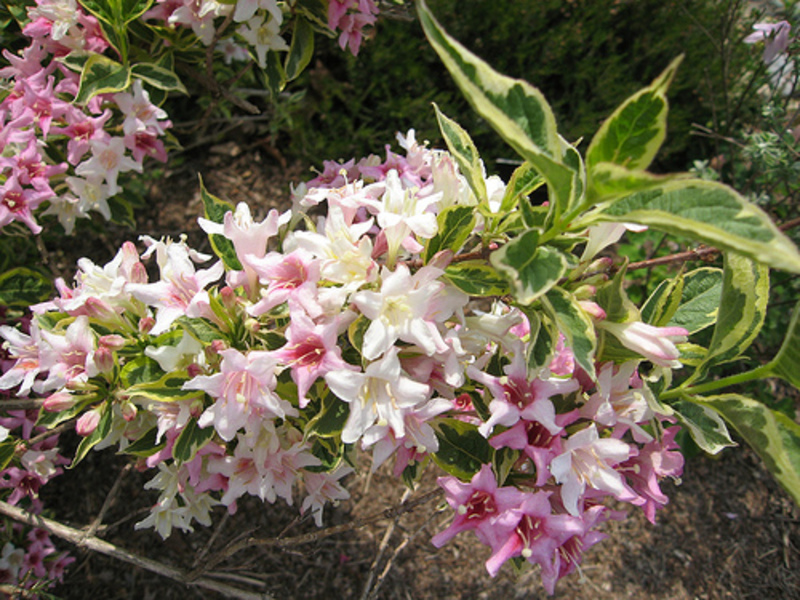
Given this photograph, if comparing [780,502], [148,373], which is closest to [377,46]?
[148,373]

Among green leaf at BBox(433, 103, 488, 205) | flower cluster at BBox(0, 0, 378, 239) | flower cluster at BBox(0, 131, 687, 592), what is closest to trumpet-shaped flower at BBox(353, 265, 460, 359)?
flower cluster at BBox(0, 131, 687, 592)

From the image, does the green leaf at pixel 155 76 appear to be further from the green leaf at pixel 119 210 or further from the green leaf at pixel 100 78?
the green leaf at pixel 119 210

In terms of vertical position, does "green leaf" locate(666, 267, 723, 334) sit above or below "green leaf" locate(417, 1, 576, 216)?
below

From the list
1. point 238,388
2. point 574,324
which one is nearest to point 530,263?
point 574,324

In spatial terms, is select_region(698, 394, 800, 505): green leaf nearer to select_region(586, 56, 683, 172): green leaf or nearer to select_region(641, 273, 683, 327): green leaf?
select_region(641, 273, 683, 327): green leaf

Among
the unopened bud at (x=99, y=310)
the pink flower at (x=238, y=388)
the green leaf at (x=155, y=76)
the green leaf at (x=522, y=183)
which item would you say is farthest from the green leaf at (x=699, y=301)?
the green leaf at (x=155, y=76)

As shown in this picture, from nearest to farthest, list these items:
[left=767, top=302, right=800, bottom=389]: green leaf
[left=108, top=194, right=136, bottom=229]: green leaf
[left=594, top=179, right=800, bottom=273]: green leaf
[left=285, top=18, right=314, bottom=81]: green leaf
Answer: [left=594, top=179, right=800, bottom=273]: green leaf < [left=767, top=302, right=800, bottom=389]: green leaf < [left=285, top=18, right=314, bottom=81]: green leaf < [left=108, top=194, right=136, bottom=229]: green leaf
